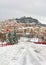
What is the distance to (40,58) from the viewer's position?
7.06m

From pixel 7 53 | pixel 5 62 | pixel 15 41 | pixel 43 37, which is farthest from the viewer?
pixel 43 37

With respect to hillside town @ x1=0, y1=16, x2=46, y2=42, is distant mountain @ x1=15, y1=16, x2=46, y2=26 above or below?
below

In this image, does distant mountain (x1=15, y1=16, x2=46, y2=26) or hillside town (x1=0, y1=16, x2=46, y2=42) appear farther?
distant mountain (x1=15, y1=16, x2=46, y2=26)

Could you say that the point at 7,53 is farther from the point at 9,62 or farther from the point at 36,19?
the point at 36,19

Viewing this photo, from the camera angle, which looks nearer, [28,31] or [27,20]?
[28,31]

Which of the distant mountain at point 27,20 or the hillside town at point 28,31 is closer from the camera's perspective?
the hillside town at point 28,31

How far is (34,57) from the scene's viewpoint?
703cm

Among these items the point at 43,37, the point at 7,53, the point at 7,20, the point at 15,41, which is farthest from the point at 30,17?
the point at 7,53

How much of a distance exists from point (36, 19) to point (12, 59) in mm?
34087

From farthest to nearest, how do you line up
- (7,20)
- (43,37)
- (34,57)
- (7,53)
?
(7,20)
(43,37)
(7,53)
(34,57)

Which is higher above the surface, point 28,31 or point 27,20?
point 28,31

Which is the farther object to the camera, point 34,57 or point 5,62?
point 34,57

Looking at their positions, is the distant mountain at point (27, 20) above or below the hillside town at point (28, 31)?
below

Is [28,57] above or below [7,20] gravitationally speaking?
above
